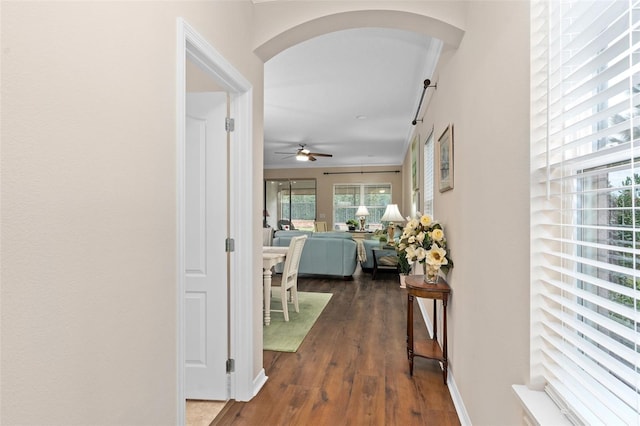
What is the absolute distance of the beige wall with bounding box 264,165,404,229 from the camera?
31.3 feet

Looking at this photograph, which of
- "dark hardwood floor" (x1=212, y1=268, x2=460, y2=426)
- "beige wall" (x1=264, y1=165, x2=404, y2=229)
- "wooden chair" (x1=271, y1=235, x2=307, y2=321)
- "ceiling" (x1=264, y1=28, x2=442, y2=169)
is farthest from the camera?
"beige wall" (x1=264, y1=165, x2=404, y2=229)

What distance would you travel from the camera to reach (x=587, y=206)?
3.21 feet

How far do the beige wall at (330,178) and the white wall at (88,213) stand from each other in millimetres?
8518

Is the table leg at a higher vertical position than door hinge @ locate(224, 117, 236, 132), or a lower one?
lower

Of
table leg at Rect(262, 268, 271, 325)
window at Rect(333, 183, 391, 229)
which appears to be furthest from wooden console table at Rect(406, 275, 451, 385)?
window at Rect(333, 183, 391, 229)

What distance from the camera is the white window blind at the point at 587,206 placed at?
0.78 m

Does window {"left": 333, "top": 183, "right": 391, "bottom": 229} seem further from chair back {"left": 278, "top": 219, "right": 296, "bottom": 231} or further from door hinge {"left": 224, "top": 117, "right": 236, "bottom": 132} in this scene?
door hinge {"left": 224, "top": 117, "right": 236, "bottom": 132}

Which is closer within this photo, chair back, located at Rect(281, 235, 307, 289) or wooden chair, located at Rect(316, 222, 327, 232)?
chair back, located at Rect(281, 235, 307, 289)

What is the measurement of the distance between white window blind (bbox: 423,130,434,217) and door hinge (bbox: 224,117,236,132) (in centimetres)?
233

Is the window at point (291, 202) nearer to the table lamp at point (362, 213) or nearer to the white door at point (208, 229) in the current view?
the table lamp at point (362, 213)

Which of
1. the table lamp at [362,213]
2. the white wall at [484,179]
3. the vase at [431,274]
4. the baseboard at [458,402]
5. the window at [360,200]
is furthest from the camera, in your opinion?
the window at [360,200]

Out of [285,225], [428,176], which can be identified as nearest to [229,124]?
[428,176]

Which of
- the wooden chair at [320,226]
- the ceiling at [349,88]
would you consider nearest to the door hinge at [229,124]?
the ceiling at [349,88]

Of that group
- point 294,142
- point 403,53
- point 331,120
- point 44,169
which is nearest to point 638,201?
point 44,169
